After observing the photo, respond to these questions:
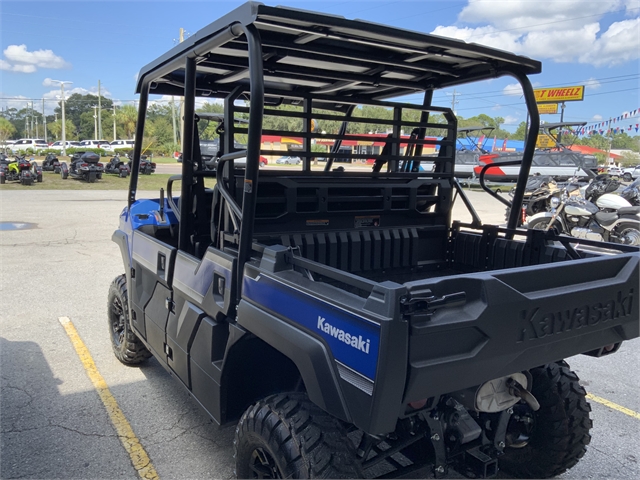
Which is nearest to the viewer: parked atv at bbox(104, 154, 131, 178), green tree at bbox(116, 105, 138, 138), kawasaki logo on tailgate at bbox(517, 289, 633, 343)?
kawasaki logo on tailgate at bbox(517, 289, 633, 343)

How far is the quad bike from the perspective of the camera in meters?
20.7

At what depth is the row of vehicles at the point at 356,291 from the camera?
5.98 feet

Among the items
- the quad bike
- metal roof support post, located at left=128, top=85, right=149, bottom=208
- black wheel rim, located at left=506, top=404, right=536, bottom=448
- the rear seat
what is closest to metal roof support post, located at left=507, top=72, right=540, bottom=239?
the rear seat

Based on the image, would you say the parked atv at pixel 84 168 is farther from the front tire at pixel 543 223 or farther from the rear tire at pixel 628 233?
the rear tire at pixel 628 233

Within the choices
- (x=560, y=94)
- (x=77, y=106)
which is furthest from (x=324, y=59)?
(x=77, y=106)

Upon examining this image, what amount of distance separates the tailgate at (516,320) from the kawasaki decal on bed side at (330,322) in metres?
0.14

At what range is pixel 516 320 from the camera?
1.92 metres

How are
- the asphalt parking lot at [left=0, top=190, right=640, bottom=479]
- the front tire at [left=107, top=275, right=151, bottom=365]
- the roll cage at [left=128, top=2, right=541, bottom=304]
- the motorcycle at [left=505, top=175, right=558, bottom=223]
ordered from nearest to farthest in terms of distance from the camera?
1. the roll cage at [left=128, top=2, right=541, bottom=304]
2. the asphalt parking lot at [left=0, top=190, right=640, bottom=479]
3. the front tire at [left=107, top=275, right=151, bottom=365]
4. the motorcycle at [left=505, top=175, right=558, bottom=223]

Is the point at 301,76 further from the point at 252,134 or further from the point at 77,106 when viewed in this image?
the point at 77,106

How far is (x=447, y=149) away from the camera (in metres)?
3.75

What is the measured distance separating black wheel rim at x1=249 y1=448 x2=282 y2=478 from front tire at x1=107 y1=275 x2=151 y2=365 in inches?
84.4

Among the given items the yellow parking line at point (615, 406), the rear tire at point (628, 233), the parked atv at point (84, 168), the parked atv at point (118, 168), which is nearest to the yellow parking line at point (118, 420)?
the yellow parking line at point (615, 406)

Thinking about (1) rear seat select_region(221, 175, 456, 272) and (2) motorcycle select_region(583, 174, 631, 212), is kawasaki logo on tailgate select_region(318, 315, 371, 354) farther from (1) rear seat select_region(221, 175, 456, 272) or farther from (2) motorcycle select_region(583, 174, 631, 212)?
(2) motorcycle select_region(583, 174, 631, 212)

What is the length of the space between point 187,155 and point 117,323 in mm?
2199
